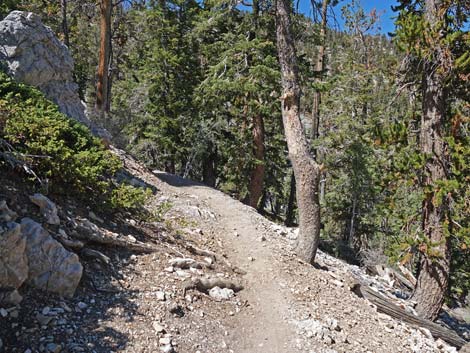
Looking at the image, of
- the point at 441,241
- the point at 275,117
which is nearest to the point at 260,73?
the point at 275,117

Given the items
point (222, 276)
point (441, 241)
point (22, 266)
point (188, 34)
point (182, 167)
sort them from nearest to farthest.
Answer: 1. point (22, 266)
2. point (222, 276)
3. point (441, 241)
4. point (188, 34)
5. point (182, 167)

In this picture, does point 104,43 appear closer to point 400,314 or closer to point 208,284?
point 208,284

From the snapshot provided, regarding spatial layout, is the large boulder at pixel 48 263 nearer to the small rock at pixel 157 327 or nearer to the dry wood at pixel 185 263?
the small rock at pixel 157 327

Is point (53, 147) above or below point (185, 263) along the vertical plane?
above

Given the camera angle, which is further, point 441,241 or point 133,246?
point 441,241

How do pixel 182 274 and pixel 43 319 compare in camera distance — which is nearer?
pixel 43 319

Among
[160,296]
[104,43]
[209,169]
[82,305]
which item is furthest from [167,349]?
[209,169]

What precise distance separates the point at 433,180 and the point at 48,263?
7158 mm

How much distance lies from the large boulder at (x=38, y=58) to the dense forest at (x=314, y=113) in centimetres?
236

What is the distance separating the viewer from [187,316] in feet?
15.2

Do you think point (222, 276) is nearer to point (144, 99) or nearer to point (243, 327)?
point (243, 327)

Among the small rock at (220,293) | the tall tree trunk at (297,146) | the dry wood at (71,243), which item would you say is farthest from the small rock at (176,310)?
the tall tree trunk at (297,146)

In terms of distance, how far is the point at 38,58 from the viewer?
8.58 m

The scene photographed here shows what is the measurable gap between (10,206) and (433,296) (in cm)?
790
